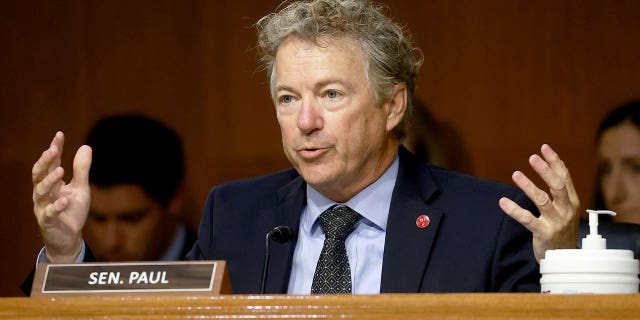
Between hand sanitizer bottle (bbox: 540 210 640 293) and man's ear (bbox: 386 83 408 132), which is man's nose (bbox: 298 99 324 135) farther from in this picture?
hand sanitizer bottle (bbox: 540 210 640 293)

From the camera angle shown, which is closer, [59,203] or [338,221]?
[59,203]

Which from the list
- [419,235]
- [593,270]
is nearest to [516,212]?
[593,270]

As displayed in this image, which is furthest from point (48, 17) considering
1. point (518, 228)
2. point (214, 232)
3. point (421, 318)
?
point (421, 318)

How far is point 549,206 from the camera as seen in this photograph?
1744 mm

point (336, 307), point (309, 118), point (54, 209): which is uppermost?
point (309, 118)

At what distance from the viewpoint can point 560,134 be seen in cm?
345

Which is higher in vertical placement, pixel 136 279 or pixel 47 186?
pixel 47 186

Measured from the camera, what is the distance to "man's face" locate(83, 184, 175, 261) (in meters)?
3.58

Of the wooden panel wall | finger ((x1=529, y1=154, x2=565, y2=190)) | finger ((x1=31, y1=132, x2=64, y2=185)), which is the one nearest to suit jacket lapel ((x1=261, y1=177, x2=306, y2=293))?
finger ((x1=31, y1=132, x2=64, y2=185))

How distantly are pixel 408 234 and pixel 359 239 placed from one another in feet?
0.36

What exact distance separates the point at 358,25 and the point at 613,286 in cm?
97

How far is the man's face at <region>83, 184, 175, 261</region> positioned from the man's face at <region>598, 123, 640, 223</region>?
4.92ft

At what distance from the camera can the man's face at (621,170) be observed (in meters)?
3.34

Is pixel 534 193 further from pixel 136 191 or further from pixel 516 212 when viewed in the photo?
pixel 136 191
